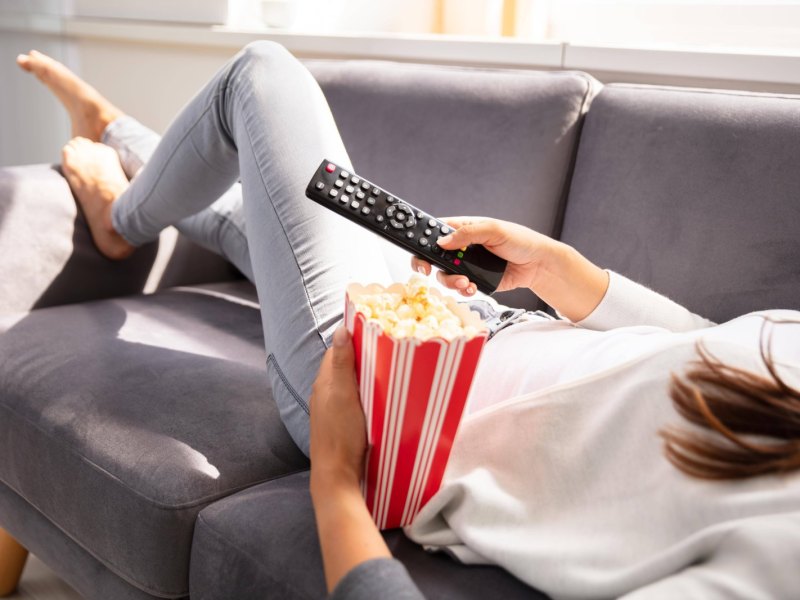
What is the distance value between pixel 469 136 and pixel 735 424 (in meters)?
0.79

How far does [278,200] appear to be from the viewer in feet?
3.23

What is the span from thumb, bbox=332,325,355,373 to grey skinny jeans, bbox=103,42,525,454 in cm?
19

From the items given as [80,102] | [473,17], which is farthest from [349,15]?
[80,102]

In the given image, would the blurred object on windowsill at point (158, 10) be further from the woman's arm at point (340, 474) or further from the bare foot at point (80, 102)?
the woman's arm at point (340, 474)

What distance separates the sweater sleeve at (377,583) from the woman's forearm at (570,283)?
16.7 inches

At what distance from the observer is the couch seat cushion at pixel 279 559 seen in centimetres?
72

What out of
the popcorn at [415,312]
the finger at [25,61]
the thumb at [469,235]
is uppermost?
the finger at [25,61]

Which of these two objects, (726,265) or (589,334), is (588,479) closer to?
(589,334)

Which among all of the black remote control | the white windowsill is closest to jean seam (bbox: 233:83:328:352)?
the black remote control

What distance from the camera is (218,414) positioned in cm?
99

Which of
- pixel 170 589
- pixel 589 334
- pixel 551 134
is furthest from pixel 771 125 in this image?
pixel 170 589

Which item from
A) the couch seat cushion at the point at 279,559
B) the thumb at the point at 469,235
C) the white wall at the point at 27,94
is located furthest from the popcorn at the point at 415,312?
the white wall at the point at 27,94

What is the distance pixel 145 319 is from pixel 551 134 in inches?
26.9

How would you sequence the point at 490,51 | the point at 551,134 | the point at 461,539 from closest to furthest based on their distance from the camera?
the point at 461,539 → the point at 551,134 → the point at 490,51
